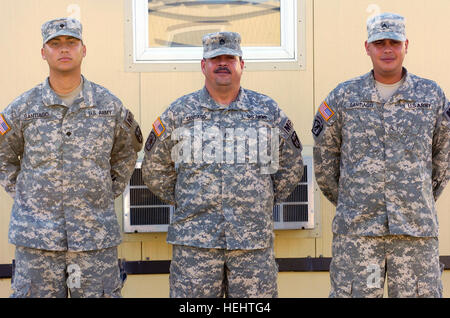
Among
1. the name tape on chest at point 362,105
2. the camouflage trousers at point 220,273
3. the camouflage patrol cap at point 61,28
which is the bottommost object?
the camouflage trousers at point 220,273

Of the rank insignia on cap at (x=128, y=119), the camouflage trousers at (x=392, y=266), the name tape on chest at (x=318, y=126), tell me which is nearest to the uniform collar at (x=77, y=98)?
the rank insignia on cap at (x=128, y=119)

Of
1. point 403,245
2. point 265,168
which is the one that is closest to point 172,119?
point 265,168

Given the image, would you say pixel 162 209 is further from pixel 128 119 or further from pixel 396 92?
pixel 396 92

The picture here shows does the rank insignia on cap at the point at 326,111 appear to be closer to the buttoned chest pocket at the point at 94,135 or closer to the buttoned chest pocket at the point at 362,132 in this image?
the buttoned chest pocket at the point at 362,132

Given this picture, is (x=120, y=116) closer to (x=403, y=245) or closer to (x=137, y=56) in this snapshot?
(x=137, y=56)

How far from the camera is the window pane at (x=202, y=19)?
15.0ft

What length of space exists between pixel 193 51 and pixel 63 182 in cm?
141

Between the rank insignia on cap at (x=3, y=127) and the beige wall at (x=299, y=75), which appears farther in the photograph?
the beige wall at (x=299, y=75)

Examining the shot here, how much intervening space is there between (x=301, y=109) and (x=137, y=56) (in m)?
1.18

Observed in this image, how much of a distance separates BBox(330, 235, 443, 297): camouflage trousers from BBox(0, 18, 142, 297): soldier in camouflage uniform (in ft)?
4.35

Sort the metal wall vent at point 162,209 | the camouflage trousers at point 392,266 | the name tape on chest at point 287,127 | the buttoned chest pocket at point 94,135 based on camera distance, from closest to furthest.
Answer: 1. the camouflage trousers at point 392,266
2. the buttoned chest pocket at point 94,135
3. the name tape on chest at point 287,127
4. the metal wall vent at point 162,209

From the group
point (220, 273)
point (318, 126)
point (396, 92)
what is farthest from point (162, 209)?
point (396, 92)

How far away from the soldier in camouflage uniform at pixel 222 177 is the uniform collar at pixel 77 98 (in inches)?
16.6

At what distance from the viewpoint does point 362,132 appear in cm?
373
